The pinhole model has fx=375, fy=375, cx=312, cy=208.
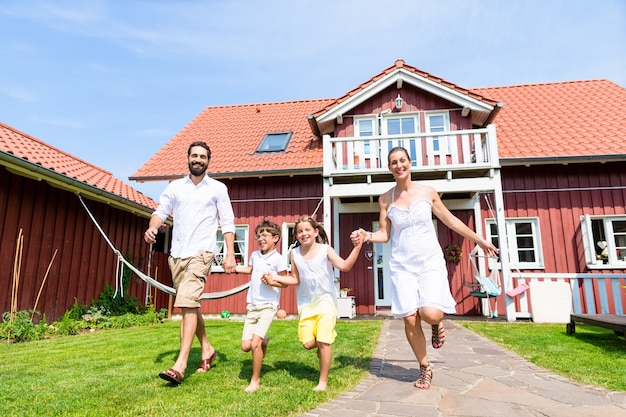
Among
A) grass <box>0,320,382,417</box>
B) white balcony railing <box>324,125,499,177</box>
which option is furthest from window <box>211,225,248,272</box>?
grass <box>0,320,382,417</box>

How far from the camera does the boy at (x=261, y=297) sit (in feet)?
9.51

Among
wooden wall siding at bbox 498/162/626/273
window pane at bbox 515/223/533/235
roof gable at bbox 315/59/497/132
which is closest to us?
wooden wall siding at bbox 498/162/626/273

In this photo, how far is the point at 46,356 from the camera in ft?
13.7

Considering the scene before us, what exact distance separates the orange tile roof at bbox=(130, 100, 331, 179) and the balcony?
3.21 feet

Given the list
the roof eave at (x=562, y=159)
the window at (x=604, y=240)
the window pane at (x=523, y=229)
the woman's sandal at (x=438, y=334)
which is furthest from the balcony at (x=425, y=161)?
the woman's sandal at (x=438, y=334)

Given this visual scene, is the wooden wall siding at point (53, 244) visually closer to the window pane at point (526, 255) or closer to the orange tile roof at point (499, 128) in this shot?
the orange tile roof at point (499, 128)

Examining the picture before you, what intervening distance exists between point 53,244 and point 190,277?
206 inches

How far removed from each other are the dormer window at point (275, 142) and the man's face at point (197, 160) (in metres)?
7.40

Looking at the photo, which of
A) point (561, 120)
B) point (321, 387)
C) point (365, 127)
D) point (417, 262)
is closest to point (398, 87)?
point (365, 127)

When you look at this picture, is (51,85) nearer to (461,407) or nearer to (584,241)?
(461,407)

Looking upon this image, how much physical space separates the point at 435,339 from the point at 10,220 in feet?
21.6

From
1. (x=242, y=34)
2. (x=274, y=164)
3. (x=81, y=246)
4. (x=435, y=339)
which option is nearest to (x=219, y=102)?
(x=274, y=164)

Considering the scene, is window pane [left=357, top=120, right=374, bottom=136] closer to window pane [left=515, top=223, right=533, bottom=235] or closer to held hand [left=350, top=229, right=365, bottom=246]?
window pane [left=515, top=223, right=533, bottom=235]

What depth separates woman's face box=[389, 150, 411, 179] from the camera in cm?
292
